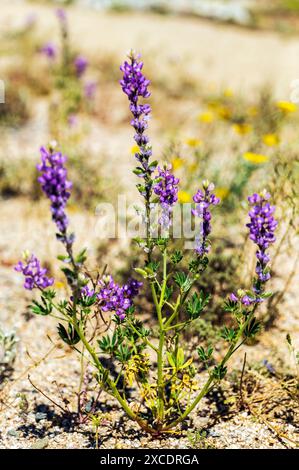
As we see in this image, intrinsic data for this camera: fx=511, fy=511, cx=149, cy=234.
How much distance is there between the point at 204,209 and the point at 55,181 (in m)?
0.65

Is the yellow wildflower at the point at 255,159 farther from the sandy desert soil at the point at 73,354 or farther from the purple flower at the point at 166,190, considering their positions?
the purple flower at the point at 166,190

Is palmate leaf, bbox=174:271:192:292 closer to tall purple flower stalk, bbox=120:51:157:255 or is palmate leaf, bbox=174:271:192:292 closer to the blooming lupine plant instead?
the blooming lupine plant

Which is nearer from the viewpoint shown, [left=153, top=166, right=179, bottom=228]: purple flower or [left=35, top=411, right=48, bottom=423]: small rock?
[left=153, top=166, right=179, bottom=228]: purple flower

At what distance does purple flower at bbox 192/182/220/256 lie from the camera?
7.12ft

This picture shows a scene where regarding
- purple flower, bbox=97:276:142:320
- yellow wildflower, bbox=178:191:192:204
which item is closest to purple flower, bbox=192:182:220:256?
purple flower, bbox=97:276:142:320

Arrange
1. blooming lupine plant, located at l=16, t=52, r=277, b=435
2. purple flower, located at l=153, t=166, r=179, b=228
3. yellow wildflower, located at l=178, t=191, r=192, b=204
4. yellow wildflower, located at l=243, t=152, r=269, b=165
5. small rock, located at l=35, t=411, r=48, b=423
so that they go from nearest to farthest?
blooming lupine plant, located at l=16, t=52, r=277, b=435
purple flower, located at l=153, t=166, r=179, b=228
small rock, located at l=35, t=411, r=48, b=423
yellow wildflower, located at l=178, t=191, r=192, b=204
yellow wildflower, located at l=243, t=152, r=269, b=165

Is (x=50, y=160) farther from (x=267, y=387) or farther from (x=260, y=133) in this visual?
(x=260, y=133)

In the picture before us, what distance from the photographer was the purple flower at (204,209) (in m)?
2.17

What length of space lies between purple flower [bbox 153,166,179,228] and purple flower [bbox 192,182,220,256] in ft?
0.34

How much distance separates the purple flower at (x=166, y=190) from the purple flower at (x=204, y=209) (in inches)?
4.1

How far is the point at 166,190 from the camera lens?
223 centimetres

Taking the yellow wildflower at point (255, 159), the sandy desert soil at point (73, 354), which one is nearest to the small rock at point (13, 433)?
the sandy desert soil at point (73, 354)

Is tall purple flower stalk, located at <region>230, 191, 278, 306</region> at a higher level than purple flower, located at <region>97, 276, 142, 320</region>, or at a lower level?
higher

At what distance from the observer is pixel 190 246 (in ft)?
11.9
